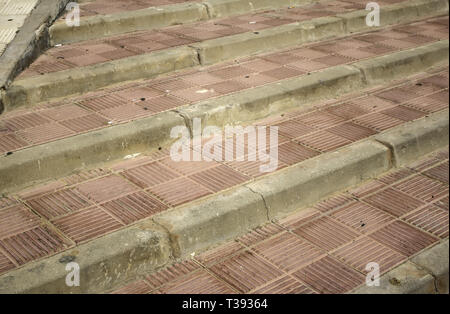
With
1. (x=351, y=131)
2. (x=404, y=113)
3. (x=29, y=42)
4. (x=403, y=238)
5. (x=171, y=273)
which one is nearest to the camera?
(x=171, y=273)

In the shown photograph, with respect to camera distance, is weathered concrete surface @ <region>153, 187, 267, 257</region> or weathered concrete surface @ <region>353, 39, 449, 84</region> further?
weathered concrete surface @ <region>353, 39, 449, 84</region>

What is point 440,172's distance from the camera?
4383 millimetres

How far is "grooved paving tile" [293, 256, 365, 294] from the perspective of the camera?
3.18 meters

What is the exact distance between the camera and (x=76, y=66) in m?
5.27

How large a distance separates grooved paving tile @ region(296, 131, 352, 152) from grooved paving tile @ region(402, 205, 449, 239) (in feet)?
2.74

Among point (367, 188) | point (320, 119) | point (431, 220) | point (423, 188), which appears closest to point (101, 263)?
point (367, 188)

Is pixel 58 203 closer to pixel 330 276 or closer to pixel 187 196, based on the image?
pixel 187 196

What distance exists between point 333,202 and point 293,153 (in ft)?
1.73

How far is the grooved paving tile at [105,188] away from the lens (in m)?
3.75

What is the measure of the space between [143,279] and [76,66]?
2.71 meters

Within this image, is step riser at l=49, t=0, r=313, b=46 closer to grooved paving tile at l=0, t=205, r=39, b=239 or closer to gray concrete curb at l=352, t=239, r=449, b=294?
grooved paving tile at l=0, t=205, r=39, b=239

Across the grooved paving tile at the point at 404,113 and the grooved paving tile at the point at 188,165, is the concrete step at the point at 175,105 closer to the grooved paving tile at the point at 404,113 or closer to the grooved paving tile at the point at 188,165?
the grooved paving tile at the point at 188,165

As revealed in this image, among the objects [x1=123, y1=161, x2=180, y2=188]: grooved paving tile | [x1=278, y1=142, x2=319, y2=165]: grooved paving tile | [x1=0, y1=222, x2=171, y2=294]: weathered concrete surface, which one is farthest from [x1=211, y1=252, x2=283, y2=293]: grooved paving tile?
[x1=278, y1=142, x2=319, y2=165]: grooved paving tile
